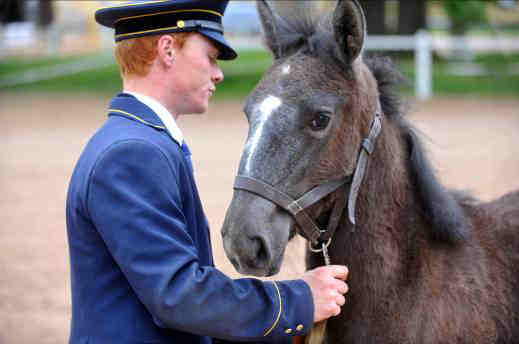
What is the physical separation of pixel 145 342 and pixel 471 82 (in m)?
19.0

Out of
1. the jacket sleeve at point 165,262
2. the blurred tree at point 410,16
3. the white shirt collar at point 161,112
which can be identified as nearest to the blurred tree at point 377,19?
the blurred tree at point 410,16

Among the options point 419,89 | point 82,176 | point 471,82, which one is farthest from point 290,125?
point 471,82

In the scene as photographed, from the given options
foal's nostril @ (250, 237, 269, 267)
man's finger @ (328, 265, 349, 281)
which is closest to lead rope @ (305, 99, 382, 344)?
man's finger @ (328, 265, 349, 281)

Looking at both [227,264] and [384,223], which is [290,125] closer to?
[384,223]

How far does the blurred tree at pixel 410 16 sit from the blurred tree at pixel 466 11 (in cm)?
159

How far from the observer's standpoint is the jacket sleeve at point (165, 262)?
6.76 ft

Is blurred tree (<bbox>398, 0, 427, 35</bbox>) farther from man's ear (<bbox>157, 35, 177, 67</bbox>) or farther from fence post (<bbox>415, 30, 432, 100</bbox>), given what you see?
man's ear (<bbox>157, 35, 177, 67</bbox>)

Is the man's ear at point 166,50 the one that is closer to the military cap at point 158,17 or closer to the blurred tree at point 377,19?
the military cap at point 158,17

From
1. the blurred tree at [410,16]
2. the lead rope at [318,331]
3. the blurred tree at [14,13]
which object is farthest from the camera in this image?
the blurred tree at [14,13]

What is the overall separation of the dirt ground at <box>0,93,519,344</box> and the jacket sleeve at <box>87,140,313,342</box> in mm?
1212

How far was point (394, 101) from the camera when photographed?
2926mm

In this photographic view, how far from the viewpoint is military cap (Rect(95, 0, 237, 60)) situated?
92.6 inches

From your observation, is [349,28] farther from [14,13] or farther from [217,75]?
[14,13]

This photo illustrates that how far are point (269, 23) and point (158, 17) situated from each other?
2.19ft
